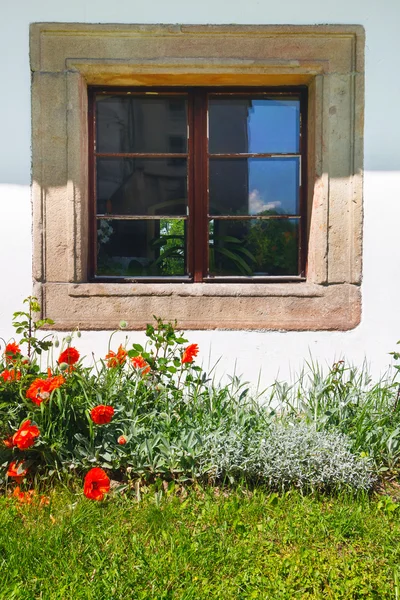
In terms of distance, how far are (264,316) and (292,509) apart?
113cm

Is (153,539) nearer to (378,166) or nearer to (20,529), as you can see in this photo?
(20,529)

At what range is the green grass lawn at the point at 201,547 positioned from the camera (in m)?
1.68

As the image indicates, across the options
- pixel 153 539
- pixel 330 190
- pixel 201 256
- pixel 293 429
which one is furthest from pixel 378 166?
pixel 153 539

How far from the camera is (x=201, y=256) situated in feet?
10.4

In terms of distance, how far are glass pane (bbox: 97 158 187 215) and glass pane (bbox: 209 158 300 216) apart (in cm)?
20

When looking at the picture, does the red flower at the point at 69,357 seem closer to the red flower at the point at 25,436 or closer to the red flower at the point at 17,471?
the red flower at the point at 25,436

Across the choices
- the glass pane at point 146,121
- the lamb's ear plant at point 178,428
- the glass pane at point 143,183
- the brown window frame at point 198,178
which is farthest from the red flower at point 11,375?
the glass pane at point 146,121

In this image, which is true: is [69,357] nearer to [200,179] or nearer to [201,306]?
[201,306]

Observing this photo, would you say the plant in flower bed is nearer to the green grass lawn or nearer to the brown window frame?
the green grass lawn

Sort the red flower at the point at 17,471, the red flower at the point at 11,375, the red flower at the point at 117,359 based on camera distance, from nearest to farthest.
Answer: the red flower at the point at 17,471, the red flower at the point at 11,375, the red flower at the point at 117,359

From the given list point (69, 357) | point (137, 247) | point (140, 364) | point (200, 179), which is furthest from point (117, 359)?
A: point (200, 179)

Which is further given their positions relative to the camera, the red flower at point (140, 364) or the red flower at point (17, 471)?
the red flower at point (140, 364)

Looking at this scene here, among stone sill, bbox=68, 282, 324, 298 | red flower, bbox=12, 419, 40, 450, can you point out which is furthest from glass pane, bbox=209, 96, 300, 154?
red flower, bbox=12, 419, 40, 450

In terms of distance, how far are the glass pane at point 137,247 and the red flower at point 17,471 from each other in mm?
1263
